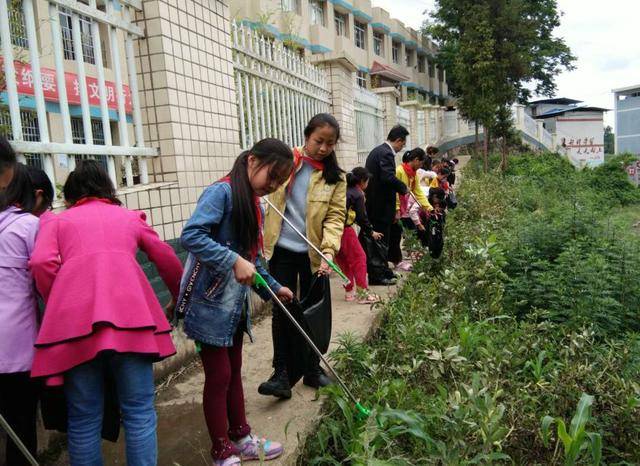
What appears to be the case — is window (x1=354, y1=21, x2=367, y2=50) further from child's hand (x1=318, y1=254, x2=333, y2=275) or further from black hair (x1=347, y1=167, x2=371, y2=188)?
child's hand (x1=318, y1=254, x2=333, y2=275)

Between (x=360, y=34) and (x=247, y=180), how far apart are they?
2931cm

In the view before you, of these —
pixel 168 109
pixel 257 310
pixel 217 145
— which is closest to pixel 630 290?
pixel 257 310

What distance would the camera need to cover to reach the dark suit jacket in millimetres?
4973

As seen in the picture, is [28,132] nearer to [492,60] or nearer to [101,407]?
[101,407]

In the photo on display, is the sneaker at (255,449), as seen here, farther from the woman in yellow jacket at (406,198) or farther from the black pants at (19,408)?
the woman in yellow jacket at (406,198)

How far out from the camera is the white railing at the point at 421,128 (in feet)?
55.8

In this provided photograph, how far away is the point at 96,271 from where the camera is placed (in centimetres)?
171

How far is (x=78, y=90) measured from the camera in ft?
9.74

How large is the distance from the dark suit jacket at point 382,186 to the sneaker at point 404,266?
0.74 metres

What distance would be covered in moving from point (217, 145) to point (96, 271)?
233 cm

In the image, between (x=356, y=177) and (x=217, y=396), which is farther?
(x=356, y=177)

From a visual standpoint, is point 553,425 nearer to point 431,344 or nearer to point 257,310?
point 431,344

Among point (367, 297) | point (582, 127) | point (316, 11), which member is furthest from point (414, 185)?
point (582, 127)

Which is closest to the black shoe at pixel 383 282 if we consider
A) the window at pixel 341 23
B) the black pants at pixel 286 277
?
the black pants at pixel 286 277
